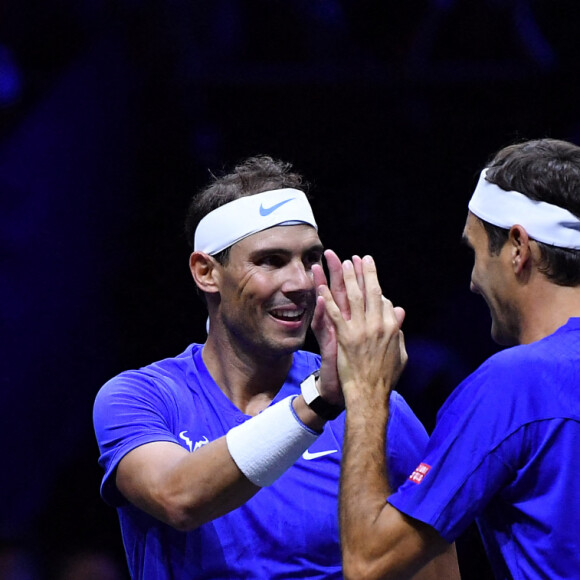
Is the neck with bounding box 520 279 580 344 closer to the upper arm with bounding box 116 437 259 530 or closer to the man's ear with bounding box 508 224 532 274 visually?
the man's ear with bounding box 508 224 532 274

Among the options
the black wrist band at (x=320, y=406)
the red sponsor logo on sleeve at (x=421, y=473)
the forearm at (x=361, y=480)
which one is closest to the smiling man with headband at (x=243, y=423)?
the black wrist band at (x=320, y=406)

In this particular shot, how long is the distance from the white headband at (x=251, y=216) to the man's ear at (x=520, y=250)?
860 millimetres

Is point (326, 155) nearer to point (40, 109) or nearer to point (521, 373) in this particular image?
point (40, 109)

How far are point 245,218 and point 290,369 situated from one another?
1.51 ft

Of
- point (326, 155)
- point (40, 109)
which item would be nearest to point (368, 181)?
point (326, 155)

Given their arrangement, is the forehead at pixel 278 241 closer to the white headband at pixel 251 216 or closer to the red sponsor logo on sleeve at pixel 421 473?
the white headband at pixel 251 216

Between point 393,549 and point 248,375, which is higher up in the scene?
point 248,375

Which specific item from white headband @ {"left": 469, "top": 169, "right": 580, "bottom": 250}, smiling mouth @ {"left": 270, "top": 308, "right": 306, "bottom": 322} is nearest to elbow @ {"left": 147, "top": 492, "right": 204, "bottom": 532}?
smiling mouth @ {"left": 270, "top": 308, "right": 306, "bottom": 322}

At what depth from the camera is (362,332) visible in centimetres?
214

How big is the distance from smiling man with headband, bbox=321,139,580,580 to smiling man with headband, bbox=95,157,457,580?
239 millimetres

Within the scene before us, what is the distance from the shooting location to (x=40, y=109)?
13.9 ft

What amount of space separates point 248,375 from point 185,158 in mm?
1869

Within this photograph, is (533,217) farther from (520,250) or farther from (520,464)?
(520,464)

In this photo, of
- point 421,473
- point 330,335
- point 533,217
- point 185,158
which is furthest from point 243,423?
point 185,158
